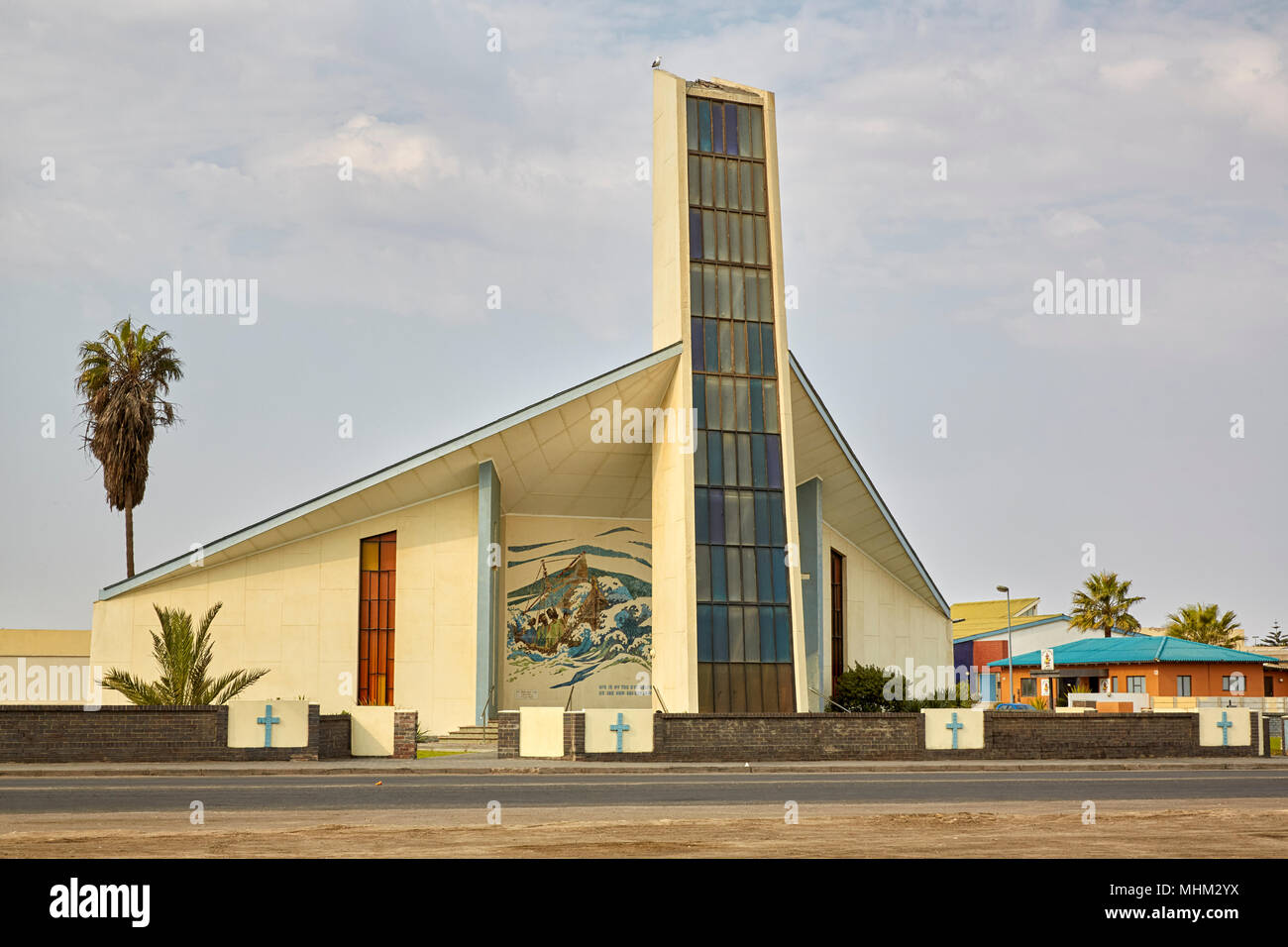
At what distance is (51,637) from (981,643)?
187ft

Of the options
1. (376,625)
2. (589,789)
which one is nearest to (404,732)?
(376,625)

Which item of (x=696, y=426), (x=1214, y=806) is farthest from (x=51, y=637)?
(x=1214, y=806)

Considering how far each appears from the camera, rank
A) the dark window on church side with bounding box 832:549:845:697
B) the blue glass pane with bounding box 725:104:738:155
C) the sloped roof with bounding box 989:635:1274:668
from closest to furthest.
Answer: the blue glass pane with bounding box 725:104:738:155
the dark window on church side with bounding box 832:549:845:697
the sloped roof with bounding box 989:635:1274:668

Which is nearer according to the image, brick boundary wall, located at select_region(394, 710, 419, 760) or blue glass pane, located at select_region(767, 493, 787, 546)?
brick boundary wall, located at select_region(394, 710, 419, 760)

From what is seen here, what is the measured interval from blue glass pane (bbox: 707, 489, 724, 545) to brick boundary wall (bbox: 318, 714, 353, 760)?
42.7 feet

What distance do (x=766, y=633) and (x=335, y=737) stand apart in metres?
14.1

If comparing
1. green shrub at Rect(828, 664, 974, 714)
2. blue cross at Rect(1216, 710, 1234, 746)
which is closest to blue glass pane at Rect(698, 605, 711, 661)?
green shrub at Rect(828, 664, 974, 714)

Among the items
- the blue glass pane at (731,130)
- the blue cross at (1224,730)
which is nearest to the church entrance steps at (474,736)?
the blue glass pane at (731,130)

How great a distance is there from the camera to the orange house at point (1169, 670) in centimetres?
5716

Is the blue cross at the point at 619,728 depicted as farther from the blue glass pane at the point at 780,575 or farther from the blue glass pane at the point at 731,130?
the blue glass pane at the point at 731,130

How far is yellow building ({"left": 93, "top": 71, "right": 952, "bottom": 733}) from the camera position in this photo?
3766cm

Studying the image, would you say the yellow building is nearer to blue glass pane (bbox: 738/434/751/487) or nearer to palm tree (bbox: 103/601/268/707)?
blue glass pane (bbox: 738/434/751/487)

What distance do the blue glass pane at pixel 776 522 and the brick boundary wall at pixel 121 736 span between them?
16333mm
